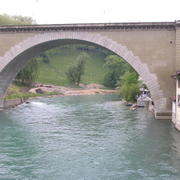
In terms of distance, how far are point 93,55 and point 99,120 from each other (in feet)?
286

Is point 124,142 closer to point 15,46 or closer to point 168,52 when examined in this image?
point 168,52

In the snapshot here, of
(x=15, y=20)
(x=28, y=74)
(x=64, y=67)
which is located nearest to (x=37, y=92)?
(x=28, y=74)

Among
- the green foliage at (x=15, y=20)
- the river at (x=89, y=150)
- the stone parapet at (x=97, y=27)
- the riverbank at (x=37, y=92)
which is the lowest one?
the river at (x=89, y=150)

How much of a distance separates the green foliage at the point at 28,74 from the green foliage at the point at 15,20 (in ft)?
69.7

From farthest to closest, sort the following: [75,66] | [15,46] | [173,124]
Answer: [75,66], [15,46], [173,124]

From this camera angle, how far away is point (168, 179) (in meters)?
13.2

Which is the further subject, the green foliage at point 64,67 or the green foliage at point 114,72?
the green foliage at point 114,72

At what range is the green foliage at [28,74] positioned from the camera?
58.1 meters

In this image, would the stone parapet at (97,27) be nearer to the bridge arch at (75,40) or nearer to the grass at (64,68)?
the bridge arch at (75,40)

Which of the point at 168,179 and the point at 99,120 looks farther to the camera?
the point at 99,120

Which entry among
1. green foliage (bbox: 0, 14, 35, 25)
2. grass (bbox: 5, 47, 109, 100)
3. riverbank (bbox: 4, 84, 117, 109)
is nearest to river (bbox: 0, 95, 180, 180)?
riverbank (bbox: 4, 84, 117, 109)

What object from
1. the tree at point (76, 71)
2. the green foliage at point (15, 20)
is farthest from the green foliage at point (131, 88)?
the green foliage at point (15, 20)

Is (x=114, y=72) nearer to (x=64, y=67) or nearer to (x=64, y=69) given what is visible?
(x=64, y=69)

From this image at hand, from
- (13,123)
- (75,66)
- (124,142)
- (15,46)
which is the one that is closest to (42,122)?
(13,123)
